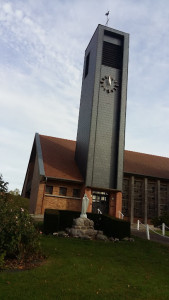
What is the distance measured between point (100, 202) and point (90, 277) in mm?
20835

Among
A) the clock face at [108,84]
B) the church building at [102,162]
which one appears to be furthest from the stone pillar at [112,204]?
the clock face at [108,84]

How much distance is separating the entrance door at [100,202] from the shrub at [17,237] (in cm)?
1835

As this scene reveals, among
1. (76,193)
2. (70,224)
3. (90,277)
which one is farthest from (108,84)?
(90,277)

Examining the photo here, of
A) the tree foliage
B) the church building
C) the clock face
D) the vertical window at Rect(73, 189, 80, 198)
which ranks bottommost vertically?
the tree foliage

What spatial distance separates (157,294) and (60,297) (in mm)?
2547

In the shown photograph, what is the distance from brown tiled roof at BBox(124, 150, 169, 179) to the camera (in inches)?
1278

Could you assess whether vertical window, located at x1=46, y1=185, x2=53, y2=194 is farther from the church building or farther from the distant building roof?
the distant building roof

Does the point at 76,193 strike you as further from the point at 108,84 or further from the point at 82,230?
the point at 108,84

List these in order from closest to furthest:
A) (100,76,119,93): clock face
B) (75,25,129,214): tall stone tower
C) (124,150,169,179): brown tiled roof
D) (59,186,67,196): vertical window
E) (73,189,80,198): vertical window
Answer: (75,25,129,214): tall stone tower < (59,186,67,196): vertical window < (73,189,80,198): vertical window < (100,76,119,93): clock face < (124,150,169,179): brown tiled roof

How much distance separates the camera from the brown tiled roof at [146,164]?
32.5 meters

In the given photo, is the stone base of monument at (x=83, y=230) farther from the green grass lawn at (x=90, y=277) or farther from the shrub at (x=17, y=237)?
the shrub at (x=17, y=237)

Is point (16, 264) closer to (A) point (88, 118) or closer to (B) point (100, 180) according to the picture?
(B) point (100, 180)

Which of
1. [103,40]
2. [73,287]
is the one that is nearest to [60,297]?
[73,287]

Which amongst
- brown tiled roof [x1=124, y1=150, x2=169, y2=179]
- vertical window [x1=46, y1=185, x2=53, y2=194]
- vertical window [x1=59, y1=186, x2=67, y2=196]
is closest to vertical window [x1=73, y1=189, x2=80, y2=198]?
vertical window [x1=59, y1=186, x2=67, y2=196]
